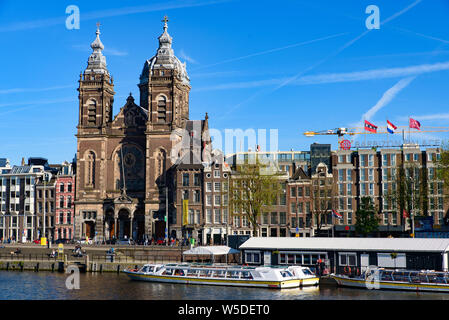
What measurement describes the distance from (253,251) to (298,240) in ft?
18.1

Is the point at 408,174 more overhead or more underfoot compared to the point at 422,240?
more overhead

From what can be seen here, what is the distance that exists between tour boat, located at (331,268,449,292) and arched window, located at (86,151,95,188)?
233ft

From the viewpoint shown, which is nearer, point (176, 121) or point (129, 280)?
point (129, 280)

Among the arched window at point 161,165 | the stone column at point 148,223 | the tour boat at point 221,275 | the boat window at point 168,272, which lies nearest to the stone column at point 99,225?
the stone column at point 148,223

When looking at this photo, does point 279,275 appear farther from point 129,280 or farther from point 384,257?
point 129,280

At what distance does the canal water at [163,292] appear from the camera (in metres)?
56.7

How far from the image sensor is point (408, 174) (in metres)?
114

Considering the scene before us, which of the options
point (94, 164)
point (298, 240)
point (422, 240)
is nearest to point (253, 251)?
point (298, 240)

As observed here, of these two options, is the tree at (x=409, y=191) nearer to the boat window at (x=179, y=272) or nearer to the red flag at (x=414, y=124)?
the red flag at (x=414, y=124)

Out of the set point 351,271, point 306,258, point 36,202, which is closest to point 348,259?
point 351,271

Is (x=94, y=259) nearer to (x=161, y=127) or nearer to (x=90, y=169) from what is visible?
(x=90, y=169)

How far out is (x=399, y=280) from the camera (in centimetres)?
6041

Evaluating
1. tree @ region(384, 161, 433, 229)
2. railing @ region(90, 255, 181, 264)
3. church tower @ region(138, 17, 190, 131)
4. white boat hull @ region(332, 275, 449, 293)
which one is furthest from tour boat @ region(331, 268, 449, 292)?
church tower @ region(138, 17, 190, 131)
